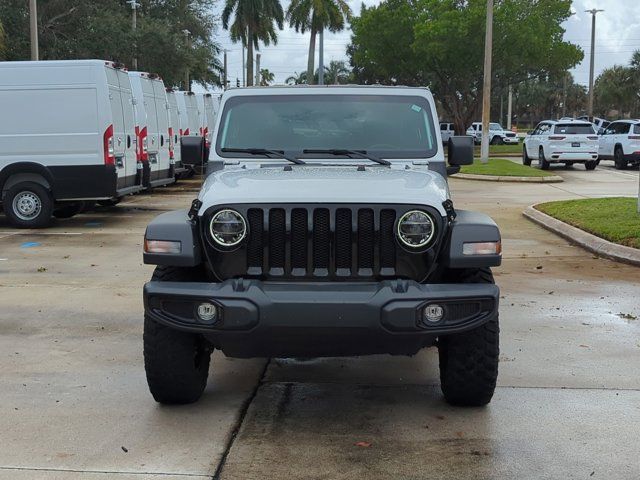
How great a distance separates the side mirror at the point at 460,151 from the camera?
6551 mm

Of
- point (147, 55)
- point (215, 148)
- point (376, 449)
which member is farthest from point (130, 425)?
point (147, 55)

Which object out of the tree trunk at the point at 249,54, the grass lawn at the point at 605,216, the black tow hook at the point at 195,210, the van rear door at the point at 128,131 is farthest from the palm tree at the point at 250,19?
the black tow hook at the point at 195,210

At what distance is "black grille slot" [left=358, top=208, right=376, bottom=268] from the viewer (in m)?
4.74

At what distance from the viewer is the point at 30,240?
12555mm

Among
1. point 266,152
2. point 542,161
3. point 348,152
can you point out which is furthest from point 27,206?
point 542,161

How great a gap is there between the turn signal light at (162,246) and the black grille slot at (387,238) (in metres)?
1.08

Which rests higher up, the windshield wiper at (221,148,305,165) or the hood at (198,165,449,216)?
the windshield wiper at (221,148,305,165)

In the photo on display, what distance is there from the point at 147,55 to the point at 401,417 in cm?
3219

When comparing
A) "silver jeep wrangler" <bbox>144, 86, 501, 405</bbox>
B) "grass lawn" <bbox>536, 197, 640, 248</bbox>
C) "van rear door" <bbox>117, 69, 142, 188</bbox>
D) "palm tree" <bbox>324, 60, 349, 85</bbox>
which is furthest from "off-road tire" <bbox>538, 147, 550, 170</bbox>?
"palm tree" <bbox>324, 60, 349, 85</bbox>

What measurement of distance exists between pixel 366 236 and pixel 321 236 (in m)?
0.24

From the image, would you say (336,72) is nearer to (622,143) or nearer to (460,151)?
(622,143)

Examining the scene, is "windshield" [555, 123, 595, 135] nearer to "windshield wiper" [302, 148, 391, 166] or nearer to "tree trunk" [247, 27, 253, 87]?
"windshield wiper" [302, 148, 391, 166]

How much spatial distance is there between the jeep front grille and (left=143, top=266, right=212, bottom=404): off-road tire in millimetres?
387

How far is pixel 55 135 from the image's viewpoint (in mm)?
13328
